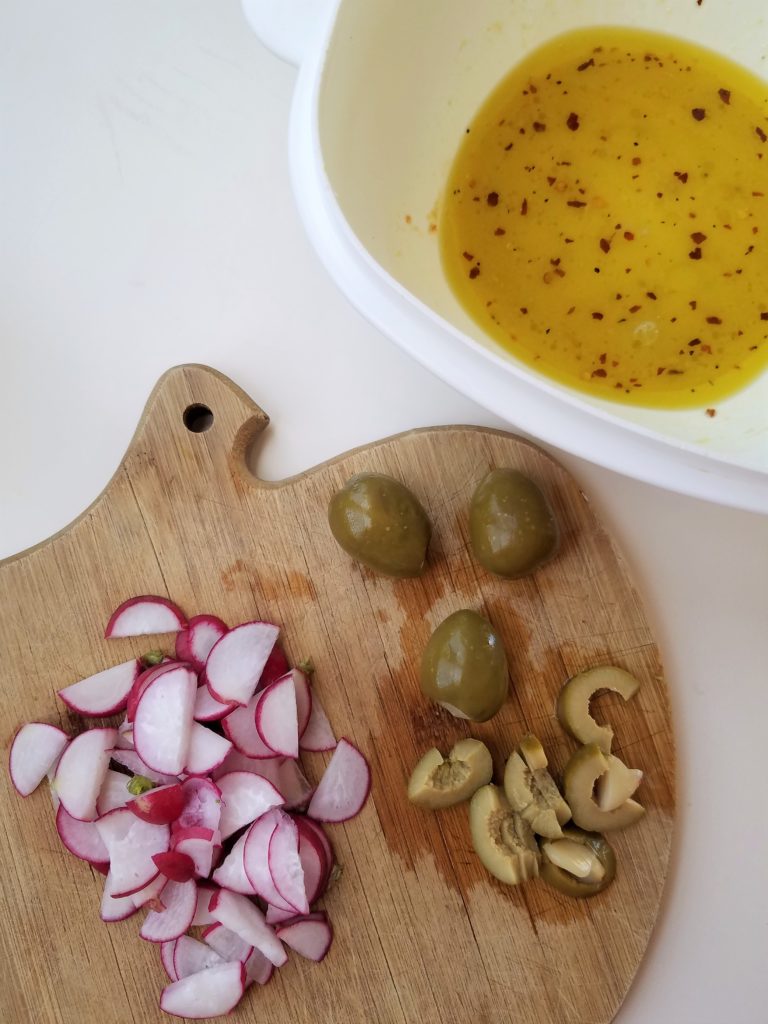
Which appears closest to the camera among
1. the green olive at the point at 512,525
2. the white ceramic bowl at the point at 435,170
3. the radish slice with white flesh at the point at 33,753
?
the white ceramic bowl at the point at 435,170

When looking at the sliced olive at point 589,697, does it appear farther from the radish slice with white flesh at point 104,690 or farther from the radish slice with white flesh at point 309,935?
the radish slice with white flesh at point 104,690

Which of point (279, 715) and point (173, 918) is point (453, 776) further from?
point (173, 918)

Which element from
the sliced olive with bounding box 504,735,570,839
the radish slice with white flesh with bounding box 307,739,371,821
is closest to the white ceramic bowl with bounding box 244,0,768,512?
the sliced olive with bounding box 504,735,570,839

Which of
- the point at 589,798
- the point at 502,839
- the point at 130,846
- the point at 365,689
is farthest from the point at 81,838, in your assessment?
the point at 589,798

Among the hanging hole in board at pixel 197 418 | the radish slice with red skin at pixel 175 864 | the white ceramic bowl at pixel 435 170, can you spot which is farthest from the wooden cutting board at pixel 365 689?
the white ceramic bowl at pixel 435 170

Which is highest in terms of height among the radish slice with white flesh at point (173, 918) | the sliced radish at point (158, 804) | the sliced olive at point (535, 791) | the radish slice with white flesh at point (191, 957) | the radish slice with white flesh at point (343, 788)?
the sliced olive at point (535, 791)

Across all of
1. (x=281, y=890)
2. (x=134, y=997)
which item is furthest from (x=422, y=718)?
(x=134, y=997)
